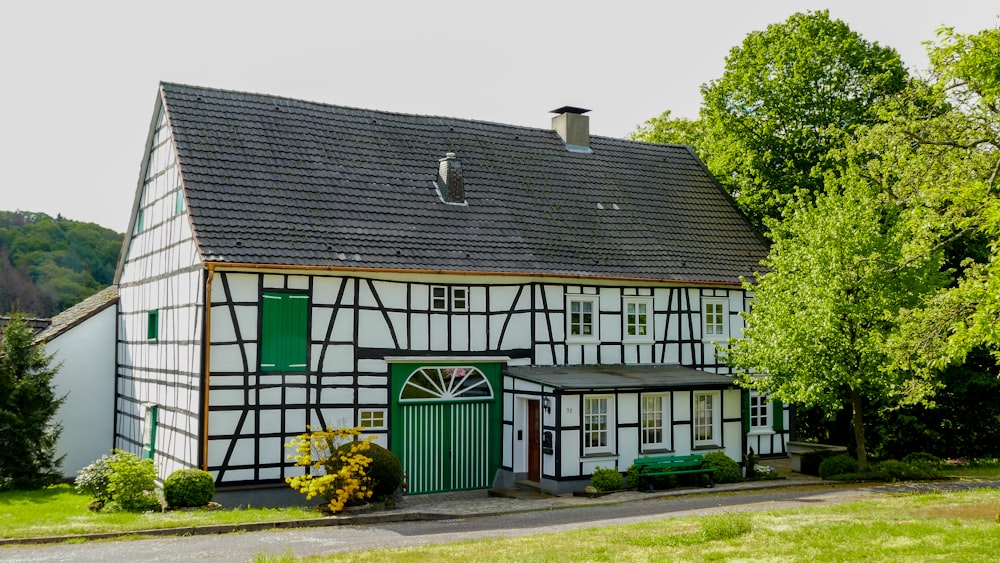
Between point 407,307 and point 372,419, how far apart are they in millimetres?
2555

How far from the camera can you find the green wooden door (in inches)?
853

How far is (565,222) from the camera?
25719 millimetres

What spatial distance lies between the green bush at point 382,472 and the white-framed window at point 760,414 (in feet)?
36.9

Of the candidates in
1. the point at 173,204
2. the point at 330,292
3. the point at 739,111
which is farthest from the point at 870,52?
the point at 173,204

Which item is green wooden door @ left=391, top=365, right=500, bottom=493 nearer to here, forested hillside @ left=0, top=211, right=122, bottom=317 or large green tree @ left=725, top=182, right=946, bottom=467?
large green tree @ left=725, top=182, right=946, bottom=467

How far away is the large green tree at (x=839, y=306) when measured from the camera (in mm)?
22062

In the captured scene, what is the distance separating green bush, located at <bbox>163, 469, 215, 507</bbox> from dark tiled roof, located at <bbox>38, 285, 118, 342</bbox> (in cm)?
960

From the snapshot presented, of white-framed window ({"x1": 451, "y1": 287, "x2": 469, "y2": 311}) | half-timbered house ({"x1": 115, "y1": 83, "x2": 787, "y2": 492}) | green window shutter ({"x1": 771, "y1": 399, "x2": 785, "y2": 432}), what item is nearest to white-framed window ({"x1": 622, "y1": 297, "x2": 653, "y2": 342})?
half-timbered house ({"x1": 115, "y1": 83, "x2": 787, "y2": 492})

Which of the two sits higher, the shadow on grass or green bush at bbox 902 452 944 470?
green bush at bbox 902 452 944 470

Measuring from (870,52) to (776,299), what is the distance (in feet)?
33.7

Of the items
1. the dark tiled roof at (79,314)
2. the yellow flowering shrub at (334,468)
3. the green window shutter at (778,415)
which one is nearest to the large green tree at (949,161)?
the green window shutter at (778,415)

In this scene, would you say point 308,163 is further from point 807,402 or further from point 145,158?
point 807,402

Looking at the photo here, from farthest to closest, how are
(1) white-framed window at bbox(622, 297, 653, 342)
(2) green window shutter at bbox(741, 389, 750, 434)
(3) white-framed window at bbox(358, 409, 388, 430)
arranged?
(2) green window shutter at bbox(741, 389, 750, 434)
(1) white-framed window at bbox(622, 297, 653, 342)
(3) white-framed window at bbox(358, 409, 388, 430)

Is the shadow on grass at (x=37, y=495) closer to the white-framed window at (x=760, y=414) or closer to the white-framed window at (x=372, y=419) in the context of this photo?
the white-framed window at (x=372, y=419)
